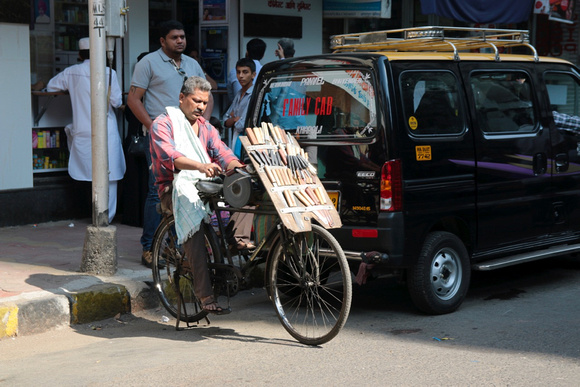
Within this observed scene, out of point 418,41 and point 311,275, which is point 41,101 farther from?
point 311,275

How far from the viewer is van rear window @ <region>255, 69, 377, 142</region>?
6090mm

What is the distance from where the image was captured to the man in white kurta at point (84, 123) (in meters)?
9.23

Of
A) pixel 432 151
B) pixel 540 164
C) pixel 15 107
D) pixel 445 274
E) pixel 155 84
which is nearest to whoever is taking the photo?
pixel 432 151

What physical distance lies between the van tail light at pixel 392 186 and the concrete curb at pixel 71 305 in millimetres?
2082

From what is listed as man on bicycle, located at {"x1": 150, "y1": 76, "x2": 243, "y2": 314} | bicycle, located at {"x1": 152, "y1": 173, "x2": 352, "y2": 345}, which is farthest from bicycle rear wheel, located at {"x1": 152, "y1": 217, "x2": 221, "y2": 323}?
man on bicycle, located at {"x1": 150, "y1": 76, "x2": 243, "y2": 314}

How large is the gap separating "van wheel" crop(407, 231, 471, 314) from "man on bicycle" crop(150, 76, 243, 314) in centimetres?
139

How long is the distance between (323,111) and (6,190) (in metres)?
4.33

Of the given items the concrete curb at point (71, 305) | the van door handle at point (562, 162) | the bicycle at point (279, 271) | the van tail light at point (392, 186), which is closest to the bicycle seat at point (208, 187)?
the bicycle at point (279, 271)

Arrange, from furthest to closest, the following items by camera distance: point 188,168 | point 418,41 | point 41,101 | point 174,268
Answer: point 41,101, point 418,41, point 174,268, point 188,168

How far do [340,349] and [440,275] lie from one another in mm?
1228

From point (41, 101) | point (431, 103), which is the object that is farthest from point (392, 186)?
point (41, 101)

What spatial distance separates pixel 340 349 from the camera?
543cm

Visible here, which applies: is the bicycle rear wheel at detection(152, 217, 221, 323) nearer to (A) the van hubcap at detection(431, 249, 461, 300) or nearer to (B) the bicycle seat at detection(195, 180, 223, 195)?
(B) the bicycle seat at detection(195, 180, 223, 195)

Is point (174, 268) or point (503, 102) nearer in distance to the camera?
point (174, 268)
